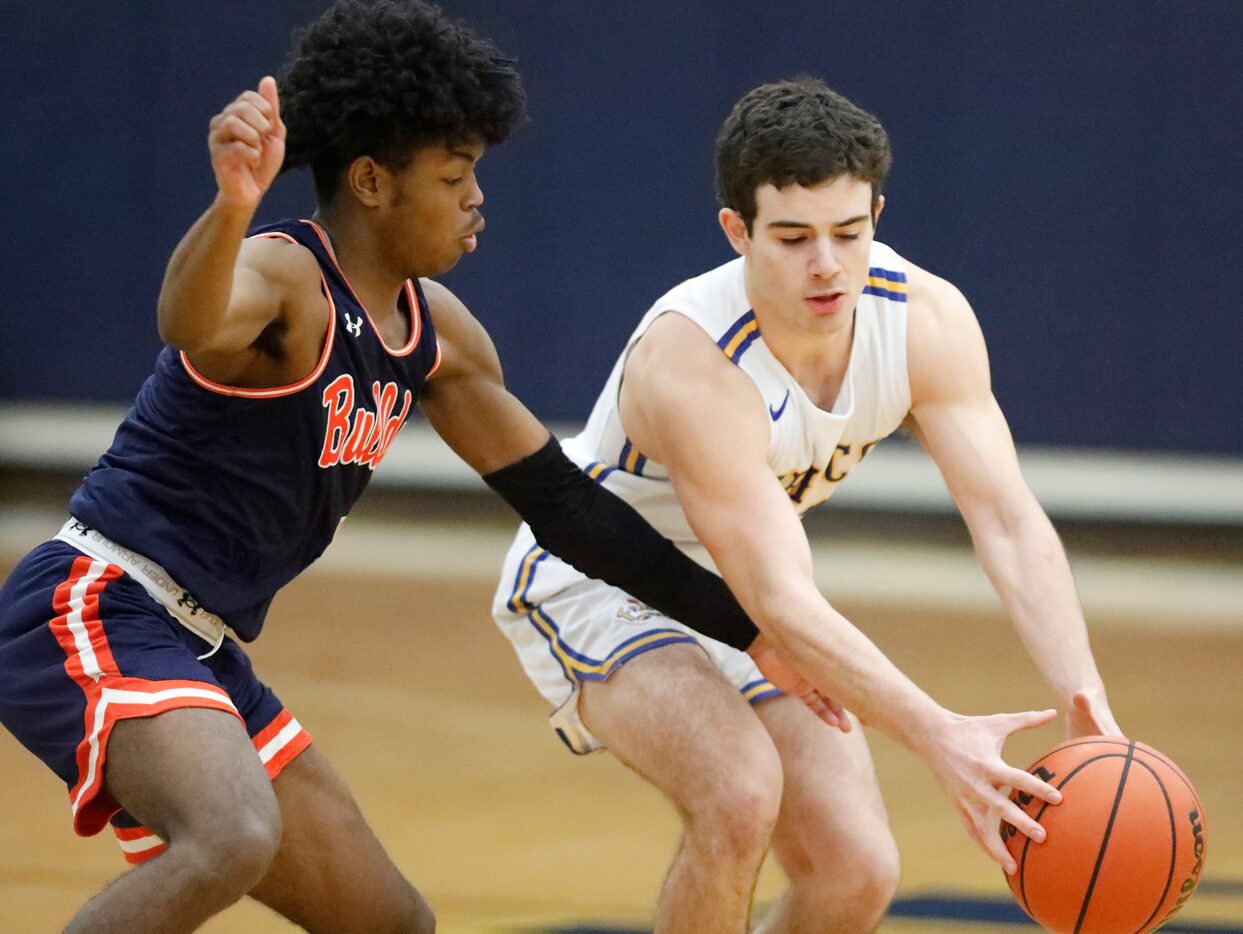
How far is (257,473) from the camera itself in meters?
3.55

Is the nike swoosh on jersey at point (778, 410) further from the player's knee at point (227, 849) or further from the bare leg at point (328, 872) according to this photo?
the player's knee at point (227, 849)

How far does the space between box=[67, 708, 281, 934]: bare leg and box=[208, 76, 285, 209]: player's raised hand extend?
90 centimetres

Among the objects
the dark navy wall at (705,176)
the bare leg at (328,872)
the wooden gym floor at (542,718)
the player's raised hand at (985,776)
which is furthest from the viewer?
the dark navy wall at (705,176)

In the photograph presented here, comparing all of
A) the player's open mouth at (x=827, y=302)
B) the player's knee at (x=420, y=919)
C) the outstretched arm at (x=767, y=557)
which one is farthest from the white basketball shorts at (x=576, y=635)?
the player's open mouth at (x=827, y=302)

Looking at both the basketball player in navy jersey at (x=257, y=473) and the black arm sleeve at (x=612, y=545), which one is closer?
the basketball player in navy jersey at (x=257, y=473)

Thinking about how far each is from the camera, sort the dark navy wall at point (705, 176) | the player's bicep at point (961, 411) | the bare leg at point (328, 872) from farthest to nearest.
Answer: the dark navy wall at point (705, 176), the player's bicep at point (961, 411), the bare leg at point (328, 872)

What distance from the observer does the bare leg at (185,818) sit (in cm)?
314

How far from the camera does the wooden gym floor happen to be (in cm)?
512

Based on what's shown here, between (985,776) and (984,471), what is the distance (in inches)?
37.7

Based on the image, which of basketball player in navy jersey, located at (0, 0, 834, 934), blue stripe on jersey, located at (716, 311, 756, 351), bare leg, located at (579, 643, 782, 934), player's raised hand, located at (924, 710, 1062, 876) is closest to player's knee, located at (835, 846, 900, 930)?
bare leg, located at (579, 643, 782, 934)

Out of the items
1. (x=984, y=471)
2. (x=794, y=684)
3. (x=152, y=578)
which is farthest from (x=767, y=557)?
(x=152, y=578)

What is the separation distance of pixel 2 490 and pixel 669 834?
19.1ft

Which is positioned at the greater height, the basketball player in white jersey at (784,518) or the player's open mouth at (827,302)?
the player's open mouth at (827,302)

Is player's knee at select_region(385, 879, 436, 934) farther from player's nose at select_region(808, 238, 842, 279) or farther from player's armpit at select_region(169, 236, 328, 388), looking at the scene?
player's nose at select_region(808, 238, 842, 279)
